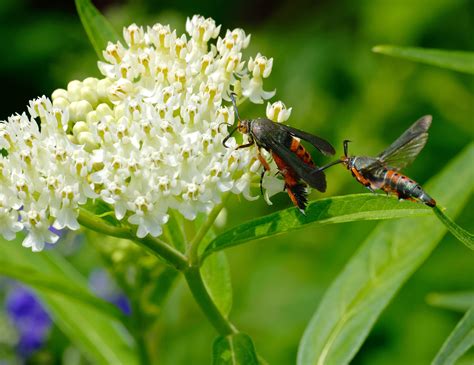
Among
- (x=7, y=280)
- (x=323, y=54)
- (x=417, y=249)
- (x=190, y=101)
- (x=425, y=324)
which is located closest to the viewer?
(x=190, y=101)

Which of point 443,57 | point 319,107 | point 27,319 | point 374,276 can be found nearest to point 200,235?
point 374,276

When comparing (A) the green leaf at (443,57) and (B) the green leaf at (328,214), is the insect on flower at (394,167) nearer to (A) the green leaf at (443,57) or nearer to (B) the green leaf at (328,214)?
(B) the green leaf at (328,214)

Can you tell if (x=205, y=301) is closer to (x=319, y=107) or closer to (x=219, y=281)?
(x=219, y=281)

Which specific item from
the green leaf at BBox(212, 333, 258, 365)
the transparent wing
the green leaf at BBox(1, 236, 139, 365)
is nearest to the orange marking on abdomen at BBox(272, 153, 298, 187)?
the transparent wing

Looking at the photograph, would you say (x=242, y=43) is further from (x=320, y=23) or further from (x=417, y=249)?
(x=320, y=23)

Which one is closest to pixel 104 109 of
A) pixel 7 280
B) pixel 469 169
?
pixel 469 169

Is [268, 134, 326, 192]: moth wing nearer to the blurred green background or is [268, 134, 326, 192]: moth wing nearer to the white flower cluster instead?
the white flower cluster
